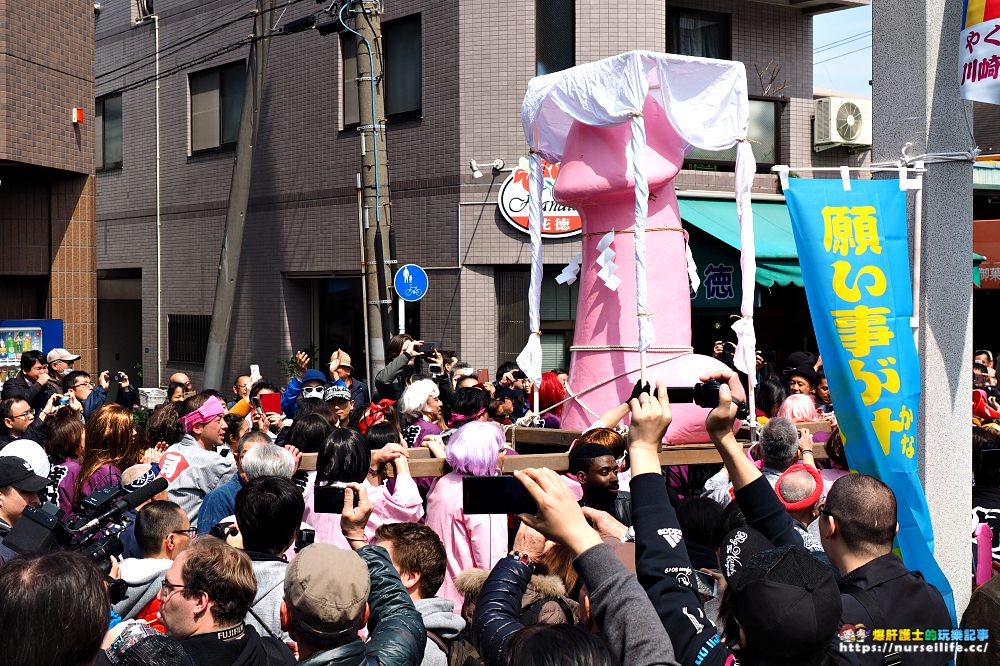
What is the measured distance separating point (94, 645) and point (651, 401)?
5.23ft

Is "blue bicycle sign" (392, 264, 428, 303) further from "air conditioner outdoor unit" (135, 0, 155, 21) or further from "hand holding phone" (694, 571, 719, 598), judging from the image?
"air conditioner outdoor unit" (135, 0, 155, 21)

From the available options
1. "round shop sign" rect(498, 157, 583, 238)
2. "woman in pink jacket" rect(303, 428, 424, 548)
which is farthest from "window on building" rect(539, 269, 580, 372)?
"woman in pink jacket" rect(303, 428, 424, 548)

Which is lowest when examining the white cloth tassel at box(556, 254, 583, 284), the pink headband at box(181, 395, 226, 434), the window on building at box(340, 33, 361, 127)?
the pink headband at box(181, 395, 226, 434)

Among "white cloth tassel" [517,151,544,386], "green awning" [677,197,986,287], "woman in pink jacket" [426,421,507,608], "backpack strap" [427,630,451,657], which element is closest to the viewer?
"backpack strap" [427,630,451,657]

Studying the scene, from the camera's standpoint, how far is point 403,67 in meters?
15.3

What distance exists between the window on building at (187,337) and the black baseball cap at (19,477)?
14800 mm

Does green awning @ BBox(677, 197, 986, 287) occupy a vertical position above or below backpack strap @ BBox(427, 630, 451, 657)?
above

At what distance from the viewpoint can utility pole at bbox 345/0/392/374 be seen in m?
12.1

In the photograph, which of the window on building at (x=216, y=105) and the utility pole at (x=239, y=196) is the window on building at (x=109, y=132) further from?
the utility pole at (x=239, y=196)

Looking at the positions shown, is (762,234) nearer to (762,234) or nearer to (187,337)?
(762,234)

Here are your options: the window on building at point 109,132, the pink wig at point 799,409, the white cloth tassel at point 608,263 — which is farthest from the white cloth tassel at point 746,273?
the window on building at point 109,132

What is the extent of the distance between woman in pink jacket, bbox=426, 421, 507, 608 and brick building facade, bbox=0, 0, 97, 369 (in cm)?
1018

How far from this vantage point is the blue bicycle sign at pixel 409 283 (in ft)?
38.9

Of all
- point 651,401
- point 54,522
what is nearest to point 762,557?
point 651,401
